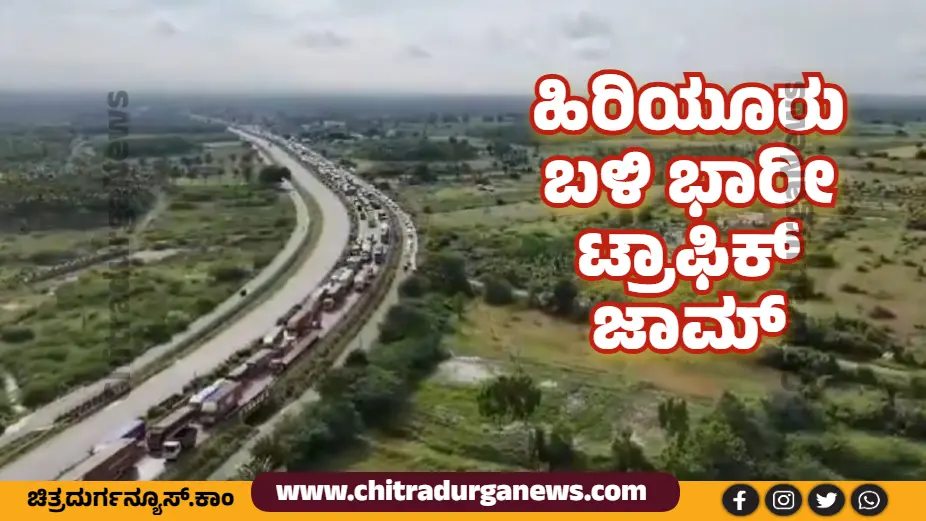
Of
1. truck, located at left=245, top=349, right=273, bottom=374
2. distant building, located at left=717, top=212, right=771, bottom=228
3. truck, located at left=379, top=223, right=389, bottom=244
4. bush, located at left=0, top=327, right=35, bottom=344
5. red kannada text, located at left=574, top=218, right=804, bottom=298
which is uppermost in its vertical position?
distant building, located at left=717, top=212, right=771, bottom=228

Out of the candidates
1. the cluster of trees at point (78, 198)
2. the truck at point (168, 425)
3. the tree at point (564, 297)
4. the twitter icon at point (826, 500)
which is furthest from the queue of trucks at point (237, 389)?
the twitter icon at point (826, 500)

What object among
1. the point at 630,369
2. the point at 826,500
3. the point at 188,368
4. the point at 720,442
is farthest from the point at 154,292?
the point at 826,500

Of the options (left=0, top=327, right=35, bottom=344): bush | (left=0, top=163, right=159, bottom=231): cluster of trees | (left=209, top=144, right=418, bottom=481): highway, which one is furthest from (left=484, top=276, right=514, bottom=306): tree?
(left=0, top=327, right=35, bottom=344): bush

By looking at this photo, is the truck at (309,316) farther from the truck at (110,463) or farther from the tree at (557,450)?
the tree at (557,450)

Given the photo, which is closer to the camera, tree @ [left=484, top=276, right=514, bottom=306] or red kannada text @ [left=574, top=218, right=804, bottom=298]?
red kannada text @ [left=574, top=218, right=804, bottom=298]

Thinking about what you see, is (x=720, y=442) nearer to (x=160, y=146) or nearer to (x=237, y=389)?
(x=237, y=389)

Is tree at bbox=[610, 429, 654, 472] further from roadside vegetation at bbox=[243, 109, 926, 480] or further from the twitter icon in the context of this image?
the twitter icon

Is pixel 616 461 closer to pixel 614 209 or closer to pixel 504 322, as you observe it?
pixel 614 209

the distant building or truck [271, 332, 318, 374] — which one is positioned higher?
the distant building
